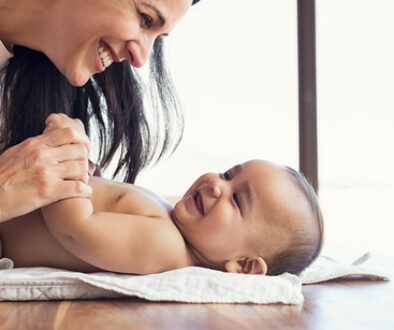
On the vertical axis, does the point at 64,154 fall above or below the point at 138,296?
above

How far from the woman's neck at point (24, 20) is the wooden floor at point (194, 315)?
873 mm

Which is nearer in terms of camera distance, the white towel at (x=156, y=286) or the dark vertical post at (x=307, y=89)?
the white towel at (x=156, y=286)

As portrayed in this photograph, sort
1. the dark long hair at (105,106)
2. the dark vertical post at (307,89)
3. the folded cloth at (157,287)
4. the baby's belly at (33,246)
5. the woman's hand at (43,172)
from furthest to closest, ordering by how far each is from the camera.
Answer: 1. the dark vertical post at (307,89)
2. the dark long hair at (105,106)
3. the baby's belly at (33,246)
4. the woman's hand at (43,172)
5. the folded cloth at (157,287)

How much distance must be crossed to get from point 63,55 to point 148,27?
264 millimetres

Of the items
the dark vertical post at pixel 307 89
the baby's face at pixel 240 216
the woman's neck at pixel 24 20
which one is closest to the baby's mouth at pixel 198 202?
the baby's face at pixel 240 216

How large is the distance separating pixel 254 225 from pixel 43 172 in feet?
1.65

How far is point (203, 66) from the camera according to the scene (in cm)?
496

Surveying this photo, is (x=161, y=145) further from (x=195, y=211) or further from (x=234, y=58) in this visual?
(x=234, y=58)

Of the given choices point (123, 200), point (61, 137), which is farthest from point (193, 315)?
point (61, 137)

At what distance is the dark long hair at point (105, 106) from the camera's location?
196 centimetres

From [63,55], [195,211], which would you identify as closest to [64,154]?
[195,211]

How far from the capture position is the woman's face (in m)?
1.59

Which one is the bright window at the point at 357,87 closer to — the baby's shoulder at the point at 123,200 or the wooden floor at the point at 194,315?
the baby's shoulder at the point at 123,200

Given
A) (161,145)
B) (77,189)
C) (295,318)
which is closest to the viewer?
(295,318)
